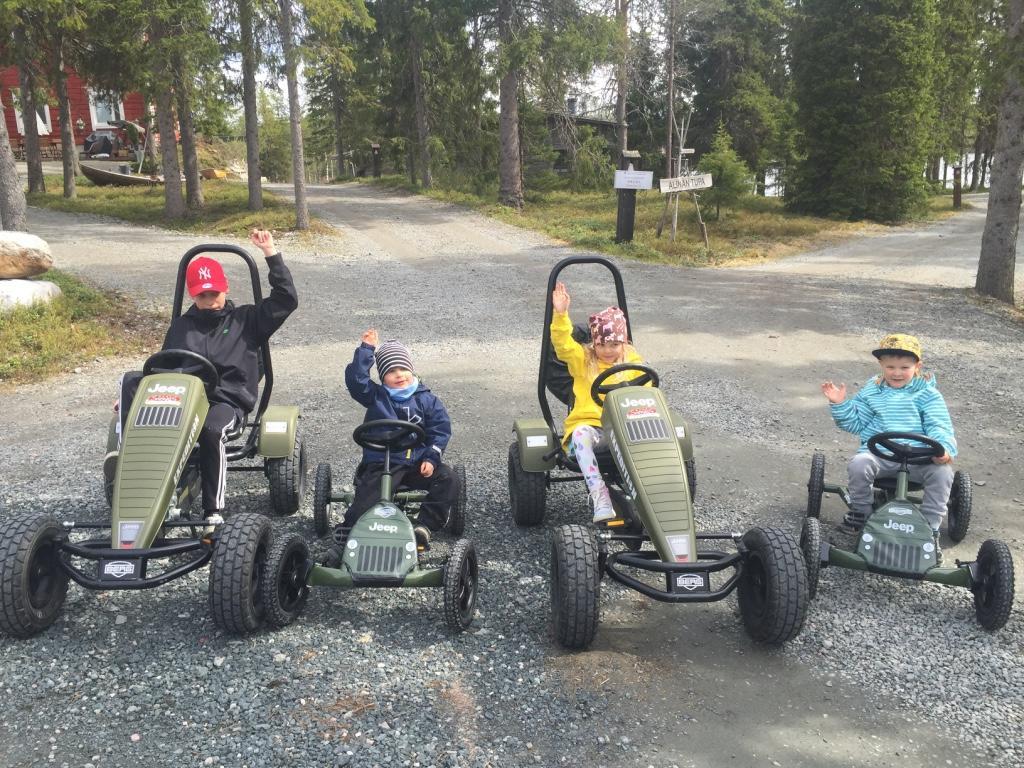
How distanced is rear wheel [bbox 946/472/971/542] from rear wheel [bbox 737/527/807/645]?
6.64 ft

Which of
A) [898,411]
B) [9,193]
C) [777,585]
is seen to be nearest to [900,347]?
[898,411]

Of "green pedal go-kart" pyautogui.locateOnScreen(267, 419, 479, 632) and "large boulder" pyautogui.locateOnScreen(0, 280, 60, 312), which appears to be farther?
"large boulder" pyautogui.locateOnScreen(0, 280, 60, 312)

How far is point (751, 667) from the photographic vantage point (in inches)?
148

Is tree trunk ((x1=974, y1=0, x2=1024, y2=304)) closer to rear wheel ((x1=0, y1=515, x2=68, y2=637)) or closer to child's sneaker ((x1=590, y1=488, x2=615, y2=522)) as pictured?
child's sneaker ((x1=590, y1=488, x2=615, y2=522))

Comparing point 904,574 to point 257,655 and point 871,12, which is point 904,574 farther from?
point 871,12

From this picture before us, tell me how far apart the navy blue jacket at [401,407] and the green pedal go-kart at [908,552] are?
2251mm

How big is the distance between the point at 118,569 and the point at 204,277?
2259 millimetres

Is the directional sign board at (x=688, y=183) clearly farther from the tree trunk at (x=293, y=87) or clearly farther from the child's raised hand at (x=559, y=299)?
the child's raised hand at (x=559, y=299)

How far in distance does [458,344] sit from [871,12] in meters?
24.4

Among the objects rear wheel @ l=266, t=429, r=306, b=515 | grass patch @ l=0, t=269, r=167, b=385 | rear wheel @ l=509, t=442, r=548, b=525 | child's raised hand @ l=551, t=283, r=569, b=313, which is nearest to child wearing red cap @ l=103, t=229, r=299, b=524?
rear wheel @ l=266, t=429, r=306, b=515

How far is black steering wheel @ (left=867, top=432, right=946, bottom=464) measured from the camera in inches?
175

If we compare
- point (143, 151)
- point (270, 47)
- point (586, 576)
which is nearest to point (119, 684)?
point (586, 576)

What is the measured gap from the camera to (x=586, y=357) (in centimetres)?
515

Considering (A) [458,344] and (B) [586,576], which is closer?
(B) [586,576]
